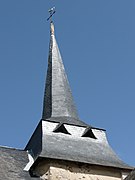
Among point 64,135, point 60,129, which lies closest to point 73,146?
point 64,135

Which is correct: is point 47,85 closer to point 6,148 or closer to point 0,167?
point 6,148

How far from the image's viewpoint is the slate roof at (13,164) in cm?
1293

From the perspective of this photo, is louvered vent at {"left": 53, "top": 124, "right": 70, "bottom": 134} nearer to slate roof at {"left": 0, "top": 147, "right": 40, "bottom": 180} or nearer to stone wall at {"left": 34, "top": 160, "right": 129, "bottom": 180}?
slate roof at {"left": 0, "top": 147, "right": 40, "bottom": 180}

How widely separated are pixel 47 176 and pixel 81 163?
1.19m

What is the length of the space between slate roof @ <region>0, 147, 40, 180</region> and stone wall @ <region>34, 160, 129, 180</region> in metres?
0.51

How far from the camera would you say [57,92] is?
1716 centimetres

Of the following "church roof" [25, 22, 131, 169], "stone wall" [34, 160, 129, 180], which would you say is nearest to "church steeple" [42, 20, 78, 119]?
"church roof" [25, 22, 131, 169]

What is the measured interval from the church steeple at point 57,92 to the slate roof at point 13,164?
1.98m

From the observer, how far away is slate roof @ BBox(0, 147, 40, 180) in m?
12.9

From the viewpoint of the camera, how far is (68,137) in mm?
15039

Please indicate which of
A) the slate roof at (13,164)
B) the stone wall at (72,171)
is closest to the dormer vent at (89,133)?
the stone wall at (72,171)

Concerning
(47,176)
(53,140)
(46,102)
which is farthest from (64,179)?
(46,102)

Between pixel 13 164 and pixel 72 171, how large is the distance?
75.0 inches

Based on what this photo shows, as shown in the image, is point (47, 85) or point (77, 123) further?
point (47, 85)
